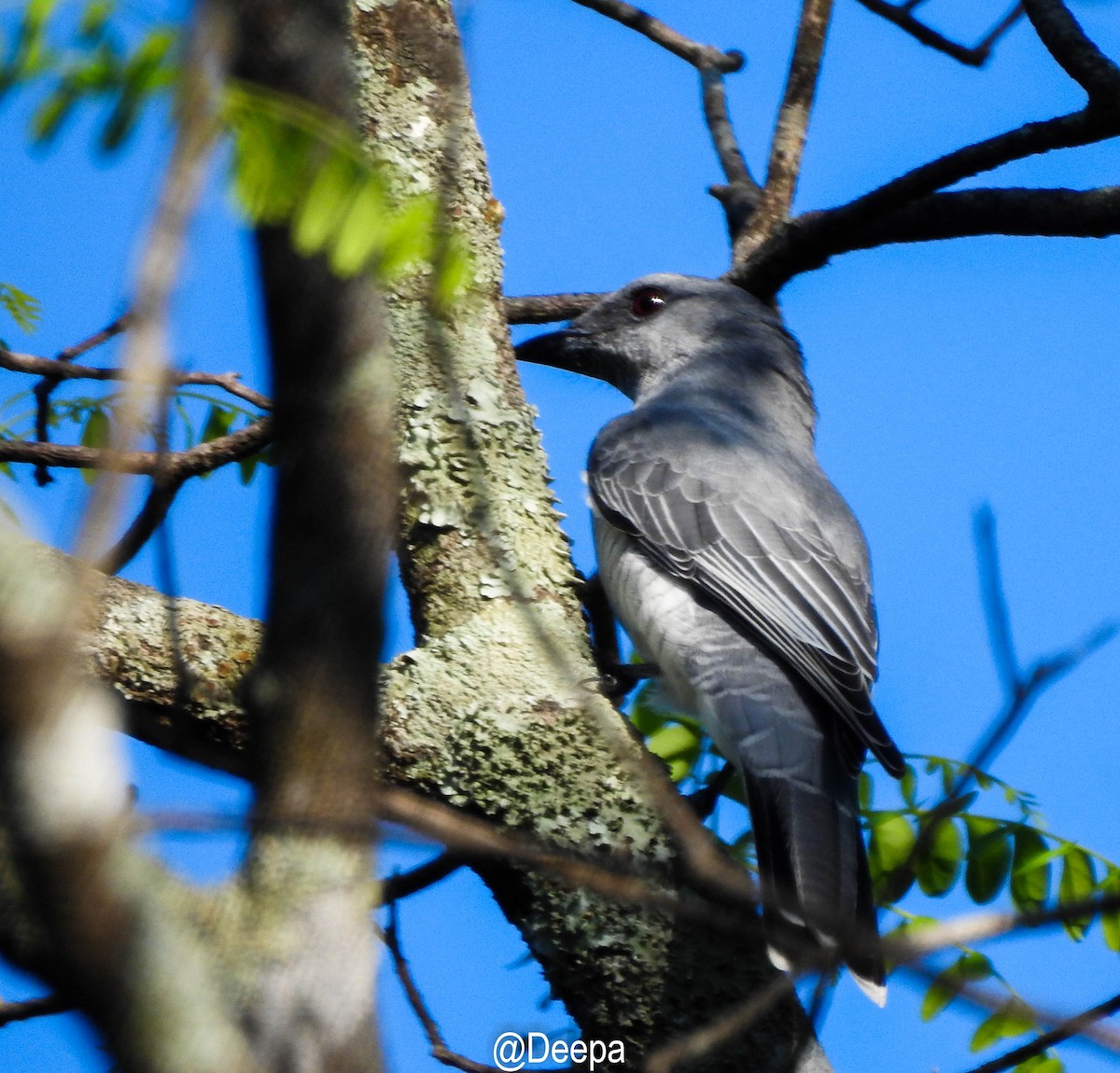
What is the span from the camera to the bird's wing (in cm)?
389

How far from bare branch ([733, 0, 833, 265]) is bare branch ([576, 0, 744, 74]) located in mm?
415

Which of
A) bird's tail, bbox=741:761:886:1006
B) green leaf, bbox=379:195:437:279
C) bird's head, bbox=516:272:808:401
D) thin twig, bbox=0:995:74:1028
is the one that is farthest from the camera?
bird's head, bbox=516:272:808:401

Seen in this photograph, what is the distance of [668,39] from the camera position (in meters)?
5.27

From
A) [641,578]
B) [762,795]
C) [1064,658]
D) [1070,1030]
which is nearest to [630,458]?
[641,578]

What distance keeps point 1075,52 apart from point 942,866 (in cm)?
221

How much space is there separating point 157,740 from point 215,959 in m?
1.93

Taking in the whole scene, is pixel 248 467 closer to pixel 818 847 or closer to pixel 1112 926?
pixel 818 847

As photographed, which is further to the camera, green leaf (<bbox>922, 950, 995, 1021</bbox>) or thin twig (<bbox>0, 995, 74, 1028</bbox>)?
green leaf (<bbox>922, 950, 995, 1021</bbox>)

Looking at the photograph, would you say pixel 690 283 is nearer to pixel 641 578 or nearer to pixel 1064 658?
pixel 641 578

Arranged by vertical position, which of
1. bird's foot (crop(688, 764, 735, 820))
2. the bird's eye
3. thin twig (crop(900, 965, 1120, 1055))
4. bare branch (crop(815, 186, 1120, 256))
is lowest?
thin twig (crop(900, 965, 1120, 1055))

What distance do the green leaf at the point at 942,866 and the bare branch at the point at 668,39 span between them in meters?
3.07

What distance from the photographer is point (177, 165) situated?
1.01 meters

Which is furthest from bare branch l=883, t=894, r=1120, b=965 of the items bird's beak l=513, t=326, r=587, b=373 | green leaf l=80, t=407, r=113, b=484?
bird's beak l=513, t=326, r=587, b=373

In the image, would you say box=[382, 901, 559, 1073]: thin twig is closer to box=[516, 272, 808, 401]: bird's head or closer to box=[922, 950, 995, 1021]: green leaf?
box=[922, 950, 995, 1021]: green leaf
